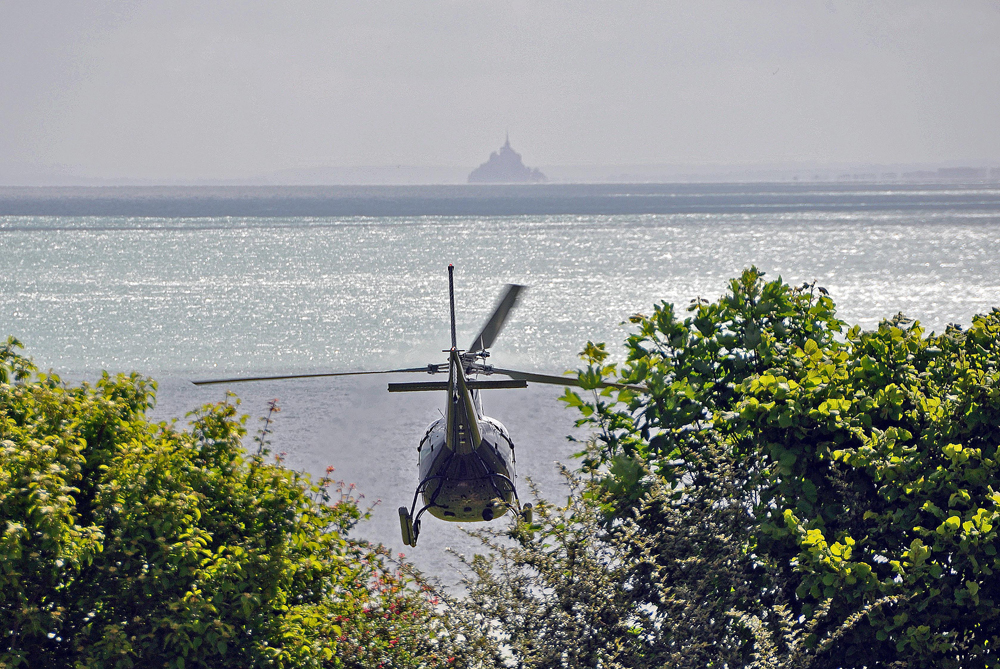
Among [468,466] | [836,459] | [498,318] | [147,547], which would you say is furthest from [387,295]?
[836,459]

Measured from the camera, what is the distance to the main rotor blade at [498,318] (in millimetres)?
13078

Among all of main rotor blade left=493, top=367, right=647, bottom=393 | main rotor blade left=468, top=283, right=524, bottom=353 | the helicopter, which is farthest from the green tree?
main rotor blade left=468, top=283, right=524, bottom=353

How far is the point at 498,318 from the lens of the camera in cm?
1330

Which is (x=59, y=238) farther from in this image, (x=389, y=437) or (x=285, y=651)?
(x=285, y=651)

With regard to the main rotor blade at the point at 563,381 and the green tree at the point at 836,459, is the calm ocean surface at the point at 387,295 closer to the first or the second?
the main rotor blade at the point at 563,381

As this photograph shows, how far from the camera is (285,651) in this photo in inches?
298

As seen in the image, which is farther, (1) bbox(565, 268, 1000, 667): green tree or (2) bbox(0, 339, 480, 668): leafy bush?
(1) bbox(565, 268, 1000, 667): green tree

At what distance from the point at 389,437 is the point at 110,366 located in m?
21.7

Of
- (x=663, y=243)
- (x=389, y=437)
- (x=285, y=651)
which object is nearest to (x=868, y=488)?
(x=285, y=651)

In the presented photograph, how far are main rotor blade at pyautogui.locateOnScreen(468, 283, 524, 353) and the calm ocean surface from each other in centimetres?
648

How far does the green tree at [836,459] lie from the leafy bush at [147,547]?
236 centimetres

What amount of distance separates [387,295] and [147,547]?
66.4 m

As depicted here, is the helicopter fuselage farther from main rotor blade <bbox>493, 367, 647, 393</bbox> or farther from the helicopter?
main rotor blade <bbox>493, 367, 647, 393</bbox>

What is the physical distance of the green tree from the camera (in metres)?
7.34
